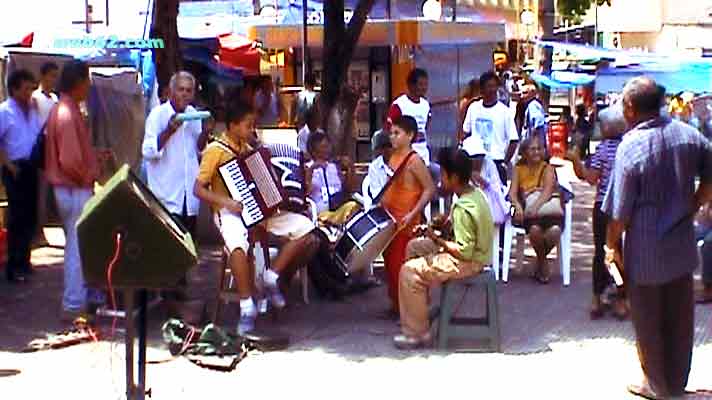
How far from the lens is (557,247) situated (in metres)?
11.2

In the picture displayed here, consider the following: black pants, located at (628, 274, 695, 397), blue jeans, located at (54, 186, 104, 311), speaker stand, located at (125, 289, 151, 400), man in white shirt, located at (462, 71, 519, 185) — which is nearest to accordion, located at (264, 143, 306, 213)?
blue jeans, located at (54, 186, 104, 311)

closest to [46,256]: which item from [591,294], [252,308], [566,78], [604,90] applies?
[252,308]

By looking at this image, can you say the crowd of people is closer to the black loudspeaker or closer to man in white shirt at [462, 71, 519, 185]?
man in white shirt at [462, 71, 519, 185]

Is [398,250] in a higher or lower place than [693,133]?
lower

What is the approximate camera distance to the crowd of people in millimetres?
7121

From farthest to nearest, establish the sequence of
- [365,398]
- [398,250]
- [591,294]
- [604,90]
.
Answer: [604,90] < [591,294] < [398,250] < [365,398]

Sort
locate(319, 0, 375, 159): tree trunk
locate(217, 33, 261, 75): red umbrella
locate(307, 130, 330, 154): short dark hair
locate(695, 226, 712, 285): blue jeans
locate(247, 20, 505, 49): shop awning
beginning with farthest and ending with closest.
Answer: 1. locate(217, 33, 261, 75): red umbrella
2. locate(247, 20, 505, 49): shop awning
3. locate(319, 0, 375, 159): tree trunk
4. locate(307, 130, 330, 154): short dark hair
5. locate(695, 226, 712, 285): blue jeans

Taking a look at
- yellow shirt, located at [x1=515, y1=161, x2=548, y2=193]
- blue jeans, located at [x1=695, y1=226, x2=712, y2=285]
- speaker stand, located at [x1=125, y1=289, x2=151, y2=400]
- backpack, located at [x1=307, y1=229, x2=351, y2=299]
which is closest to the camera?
speaker stand, located at [x1=125, y1=289, x2=151, y2=400]

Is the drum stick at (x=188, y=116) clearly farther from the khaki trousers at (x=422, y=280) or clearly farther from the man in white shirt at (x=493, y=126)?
the man in white shirt at (x=493, y=126)

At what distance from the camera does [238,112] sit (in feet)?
29.4

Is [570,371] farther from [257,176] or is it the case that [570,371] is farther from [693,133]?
[257,176]

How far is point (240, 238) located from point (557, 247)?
3456 millimetres

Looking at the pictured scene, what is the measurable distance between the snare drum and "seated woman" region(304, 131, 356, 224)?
3.28ft

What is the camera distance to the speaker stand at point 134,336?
6.00 metres
